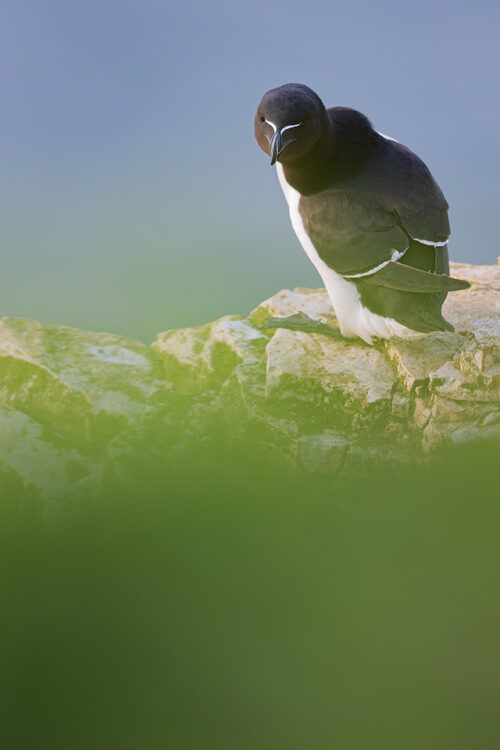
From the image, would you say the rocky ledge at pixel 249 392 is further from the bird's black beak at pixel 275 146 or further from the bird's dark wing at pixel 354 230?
the bird's black beak at pixel 275 146

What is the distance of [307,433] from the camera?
171cm

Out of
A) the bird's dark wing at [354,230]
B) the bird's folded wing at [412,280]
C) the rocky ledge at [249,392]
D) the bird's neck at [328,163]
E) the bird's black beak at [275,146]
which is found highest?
the bird's neck at [328,163]

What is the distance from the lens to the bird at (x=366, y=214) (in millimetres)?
1667

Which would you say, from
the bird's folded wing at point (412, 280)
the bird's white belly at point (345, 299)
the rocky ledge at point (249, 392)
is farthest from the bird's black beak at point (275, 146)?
the rocky ledge at point (249, 392)

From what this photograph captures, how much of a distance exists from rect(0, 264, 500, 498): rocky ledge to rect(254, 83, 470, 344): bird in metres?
0.15

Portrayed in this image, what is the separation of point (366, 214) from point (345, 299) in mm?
285

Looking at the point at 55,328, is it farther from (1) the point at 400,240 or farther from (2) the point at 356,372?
(1) the point at 400,240

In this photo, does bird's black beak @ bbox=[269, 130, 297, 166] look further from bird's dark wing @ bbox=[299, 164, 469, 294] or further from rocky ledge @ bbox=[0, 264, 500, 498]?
rocky ledge @ bbox=[0, 264, 500, 498]

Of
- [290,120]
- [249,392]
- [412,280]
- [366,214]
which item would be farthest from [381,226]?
[249,392]

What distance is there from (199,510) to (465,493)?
0.83 feet

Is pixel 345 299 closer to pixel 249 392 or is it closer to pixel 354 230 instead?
pixel 354 230

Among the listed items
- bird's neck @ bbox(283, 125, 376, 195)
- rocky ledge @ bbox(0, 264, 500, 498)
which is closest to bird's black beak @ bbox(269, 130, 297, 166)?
bird's neck @ bbox(283, 125, 376, 195)

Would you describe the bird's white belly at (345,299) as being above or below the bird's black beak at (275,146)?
below

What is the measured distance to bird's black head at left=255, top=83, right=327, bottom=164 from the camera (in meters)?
1.57
